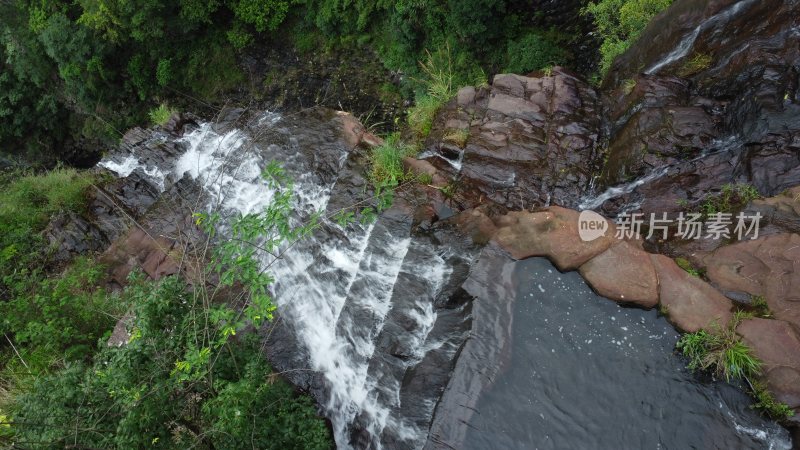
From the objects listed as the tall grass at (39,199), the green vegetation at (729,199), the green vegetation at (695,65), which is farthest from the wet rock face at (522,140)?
the tall grass at (39,199)

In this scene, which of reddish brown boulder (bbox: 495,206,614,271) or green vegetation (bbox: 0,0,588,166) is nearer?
reddish brown boulder (bbox: 495,206,614,271)

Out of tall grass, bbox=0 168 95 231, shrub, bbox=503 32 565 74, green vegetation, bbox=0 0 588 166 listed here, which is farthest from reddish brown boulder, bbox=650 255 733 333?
tall grass, bbox=0 168 95 231

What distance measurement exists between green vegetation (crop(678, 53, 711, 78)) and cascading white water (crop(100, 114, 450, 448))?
12.1 ft

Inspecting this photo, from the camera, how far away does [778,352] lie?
12.2 feet

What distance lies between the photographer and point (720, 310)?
13.1ft

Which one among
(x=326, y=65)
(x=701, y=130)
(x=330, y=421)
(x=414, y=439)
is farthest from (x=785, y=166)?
(x=326, y=65)

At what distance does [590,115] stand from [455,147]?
1837mm

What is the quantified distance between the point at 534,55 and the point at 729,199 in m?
3.87

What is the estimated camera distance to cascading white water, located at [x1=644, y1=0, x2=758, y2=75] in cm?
519

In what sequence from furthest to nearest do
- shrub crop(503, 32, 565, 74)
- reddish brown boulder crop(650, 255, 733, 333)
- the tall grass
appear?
the tall grass → shrub crop(503, 32, 565, 74) → reddish brown boulder crop(650, 255, 733, 333)

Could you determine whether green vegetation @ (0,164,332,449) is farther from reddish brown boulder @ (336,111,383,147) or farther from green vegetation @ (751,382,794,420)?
green vegetation @ (751,382,794,420)

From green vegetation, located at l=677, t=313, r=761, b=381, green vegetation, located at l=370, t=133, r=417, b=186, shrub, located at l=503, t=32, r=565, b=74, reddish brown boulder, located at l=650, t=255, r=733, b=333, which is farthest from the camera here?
shrub, located at l=503, t=32, r=565, b=74

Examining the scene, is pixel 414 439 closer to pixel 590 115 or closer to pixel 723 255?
pixel 723 255

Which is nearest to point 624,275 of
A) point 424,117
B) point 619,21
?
point 424,117
